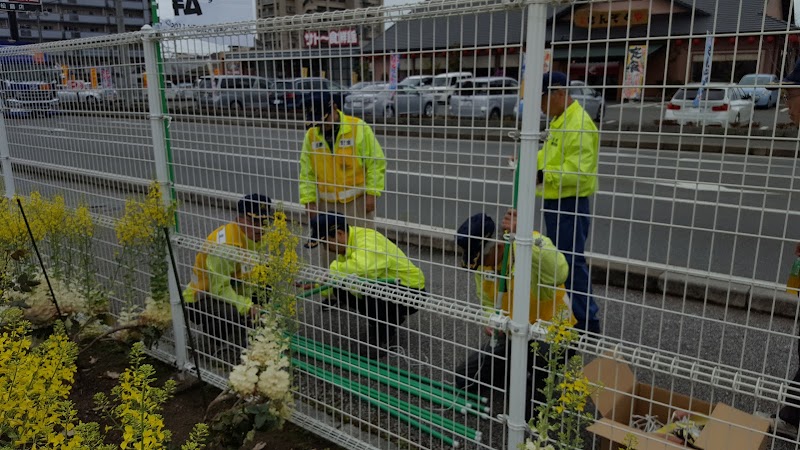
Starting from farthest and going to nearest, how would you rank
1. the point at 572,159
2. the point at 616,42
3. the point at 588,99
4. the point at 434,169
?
the point at 434,169 < the point at 572,159 < the point at 588,99 < the point at 616,42

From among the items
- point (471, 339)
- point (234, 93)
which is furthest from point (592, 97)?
point (471, 339)

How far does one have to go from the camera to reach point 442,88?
234 cm

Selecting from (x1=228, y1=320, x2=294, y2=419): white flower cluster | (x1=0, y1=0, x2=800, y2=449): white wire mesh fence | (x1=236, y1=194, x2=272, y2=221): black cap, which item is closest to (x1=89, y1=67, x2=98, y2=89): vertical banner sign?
(x1=0, y1=0, x2=800, y2=449): white wire mesh fence

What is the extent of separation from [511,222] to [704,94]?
85 centimetres

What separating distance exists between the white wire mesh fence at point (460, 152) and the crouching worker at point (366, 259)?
58mm

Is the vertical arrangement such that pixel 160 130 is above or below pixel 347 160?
above

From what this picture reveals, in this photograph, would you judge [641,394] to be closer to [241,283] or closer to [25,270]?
[241,283]

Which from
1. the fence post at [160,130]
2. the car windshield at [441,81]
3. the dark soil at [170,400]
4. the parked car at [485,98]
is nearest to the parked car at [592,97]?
the parked car at [485,98]

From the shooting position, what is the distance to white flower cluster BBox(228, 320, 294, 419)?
9.30 feet

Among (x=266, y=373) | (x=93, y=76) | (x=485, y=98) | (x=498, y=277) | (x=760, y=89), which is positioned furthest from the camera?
(x=93, y=76)

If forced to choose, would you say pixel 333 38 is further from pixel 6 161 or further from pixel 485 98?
pixel 6 161

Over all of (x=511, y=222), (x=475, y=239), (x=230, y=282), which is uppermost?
(x=511, y=222)

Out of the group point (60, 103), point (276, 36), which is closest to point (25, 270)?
point (60, 103)

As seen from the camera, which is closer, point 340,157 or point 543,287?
point 543,287
